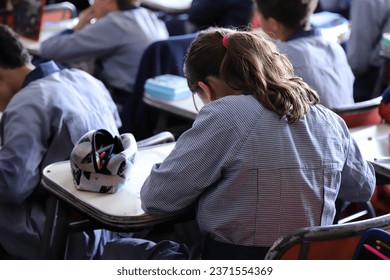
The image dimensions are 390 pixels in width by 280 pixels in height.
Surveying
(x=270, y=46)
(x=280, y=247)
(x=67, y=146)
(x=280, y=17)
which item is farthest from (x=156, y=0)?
(x=280, y=247)

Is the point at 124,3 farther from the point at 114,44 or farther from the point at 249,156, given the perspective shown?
the point at 249,156

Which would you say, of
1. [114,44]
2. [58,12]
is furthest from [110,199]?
[58,12]

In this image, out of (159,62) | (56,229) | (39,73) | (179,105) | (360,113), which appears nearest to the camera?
(56,229)

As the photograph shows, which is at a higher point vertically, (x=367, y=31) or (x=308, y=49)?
→ (x=308, y=49)

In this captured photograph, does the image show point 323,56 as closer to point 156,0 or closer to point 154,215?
point 154,215

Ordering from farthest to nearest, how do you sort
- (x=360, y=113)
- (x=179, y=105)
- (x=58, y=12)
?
(x=58, y=12)
(x=179, y=105)
(x=360, y=113)

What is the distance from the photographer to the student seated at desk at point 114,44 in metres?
3.89

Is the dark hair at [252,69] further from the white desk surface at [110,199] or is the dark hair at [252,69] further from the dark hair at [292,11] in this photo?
the dark hair at [292,11]

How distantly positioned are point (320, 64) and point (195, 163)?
1304mm

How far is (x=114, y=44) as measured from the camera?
3.89m

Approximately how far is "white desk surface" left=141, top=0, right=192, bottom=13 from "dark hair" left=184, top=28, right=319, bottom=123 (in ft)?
12.4

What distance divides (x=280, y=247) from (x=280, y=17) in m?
1.61

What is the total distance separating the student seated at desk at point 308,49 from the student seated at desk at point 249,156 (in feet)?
3.32

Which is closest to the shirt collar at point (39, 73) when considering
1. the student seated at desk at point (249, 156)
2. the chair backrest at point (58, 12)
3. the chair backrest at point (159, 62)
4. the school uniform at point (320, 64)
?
the student seated at desk at point (249, 156)
